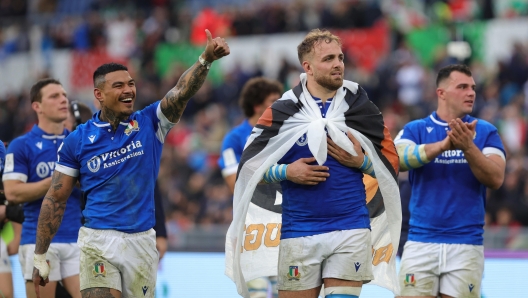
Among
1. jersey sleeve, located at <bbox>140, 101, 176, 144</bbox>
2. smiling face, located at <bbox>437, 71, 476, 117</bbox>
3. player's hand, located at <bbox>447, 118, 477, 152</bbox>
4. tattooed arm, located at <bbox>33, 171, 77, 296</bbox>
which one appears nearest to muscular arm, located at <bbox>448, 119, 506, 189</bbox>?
player's hand, located at <bbox>447, 118, 477, 152</bbox>

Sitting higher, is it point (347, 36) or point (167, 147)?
point (347, 36)

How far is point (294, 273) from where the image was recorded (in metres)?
6.41

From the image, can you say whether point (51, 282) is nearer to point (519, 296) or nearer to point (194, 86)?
point (194, 86)

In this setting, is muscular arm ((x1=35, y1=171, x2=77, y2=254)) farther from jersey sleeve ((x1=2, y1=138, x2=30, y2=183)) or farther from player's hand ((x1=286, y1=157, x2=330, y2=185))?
player's hand ((x1=286, y1=157, x2=330, y2=185))

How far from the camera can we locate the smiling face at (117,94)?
6.80 metres

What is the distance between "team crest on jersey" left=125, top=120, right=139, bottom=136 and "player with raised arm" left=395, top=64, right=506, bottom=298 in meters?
2.30

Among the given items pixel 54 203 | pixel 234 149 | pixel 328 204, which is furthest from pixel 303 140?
pixel 234 149

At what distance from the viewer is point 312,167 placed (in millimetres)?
6336

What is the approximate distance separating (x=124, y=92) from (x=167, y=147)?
1348 centimetres

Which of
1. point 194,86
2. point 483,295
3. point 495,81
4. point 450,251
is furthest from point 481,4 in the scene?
point 194,86

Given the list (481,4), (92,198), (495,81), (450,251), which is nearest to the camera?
(92,198)

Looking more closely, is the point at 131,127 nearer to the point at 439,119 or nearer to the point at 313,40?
the point at 313,40

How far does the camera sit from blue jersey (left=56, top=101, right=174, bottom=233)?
22.0ft

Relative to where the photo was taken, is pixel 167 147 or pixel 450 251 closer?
pixel 450 251
